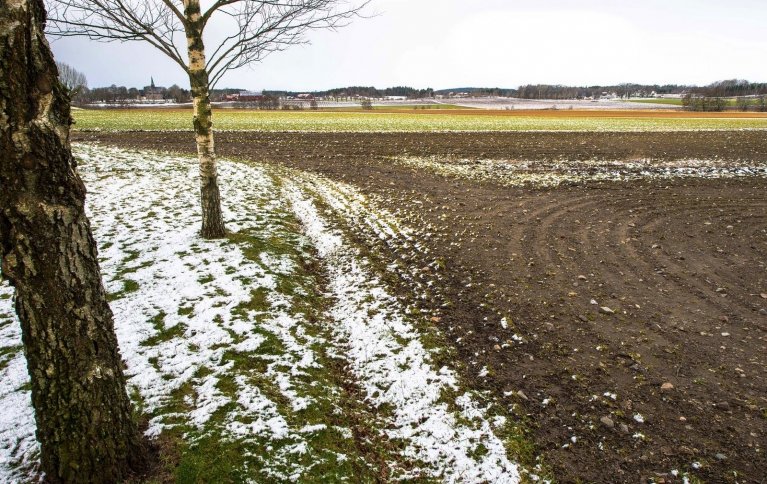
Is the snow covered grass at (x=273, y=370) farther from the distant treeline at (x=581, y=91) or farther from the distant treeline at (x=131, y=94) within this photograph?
the distant treeline at (x=581, y=91)

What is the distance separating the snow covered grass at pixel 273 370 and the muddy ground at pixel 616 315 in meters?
0.87

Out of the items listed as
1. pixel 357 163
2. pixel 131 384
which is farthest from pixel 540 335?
pixel 357 163

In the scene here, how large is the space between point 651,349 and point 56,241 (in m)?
6.93

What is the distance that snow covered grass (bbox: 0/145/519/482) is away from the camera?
396cm

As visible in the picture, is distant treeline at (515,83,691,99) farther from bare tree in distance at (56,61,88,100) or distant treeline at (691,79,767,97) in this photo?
bare tree in distance at (56,61,88,100)

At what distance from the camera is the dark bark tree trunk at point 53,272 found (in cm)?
259

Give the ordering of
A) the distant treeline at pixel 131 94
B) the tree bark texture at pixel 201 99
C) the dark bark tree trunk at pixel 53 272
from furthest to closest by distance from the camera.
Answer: the distant treeline at pixel 131 94, the tree bark texture at pixel 201 99, the dark bark tree trunk at pixel 53 272

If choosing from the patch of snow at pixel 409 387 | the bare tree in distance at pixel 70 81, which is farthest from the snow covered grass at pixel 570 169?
the bare tree in distance at pixel 70 81

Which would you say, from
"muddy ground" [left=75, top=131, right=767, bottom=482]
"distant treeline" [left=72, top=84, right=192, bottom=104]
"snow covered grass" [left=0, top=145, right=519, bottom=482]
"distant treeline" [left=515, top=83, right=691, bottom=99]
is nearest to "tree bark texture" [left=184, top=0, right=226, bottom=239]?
"snow covered grass" [left=0, top=145, right=519, bottom=482]

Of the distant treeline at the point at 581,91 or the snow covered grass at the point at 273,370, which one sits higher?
the distant treeline at the point at 581,91

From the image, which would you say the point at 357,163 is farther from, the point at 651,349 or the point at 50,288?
the point at 50,288

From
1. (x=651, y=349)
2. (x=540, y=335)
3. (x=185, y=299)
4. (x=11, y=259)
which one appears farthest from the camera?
(x=185, y=299)

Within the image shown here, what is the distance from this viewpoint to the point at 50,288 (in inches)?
111

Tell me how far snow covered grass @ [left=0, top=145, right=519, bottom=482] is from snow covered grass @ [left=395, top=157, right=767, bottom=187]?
1045 centimetres
